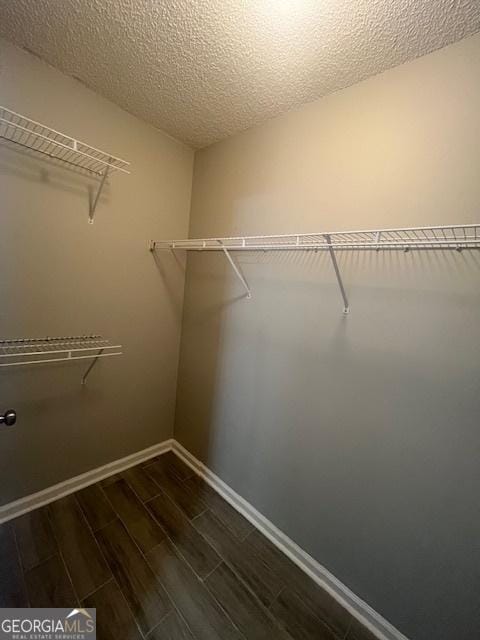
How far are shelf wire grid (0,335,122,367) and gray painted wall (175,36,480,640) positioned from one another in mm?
850

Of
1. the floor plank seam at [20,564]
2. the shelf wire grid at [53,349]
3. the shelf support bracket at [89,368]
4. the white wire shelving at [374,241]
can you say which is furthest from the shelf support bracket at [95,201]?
the floor plank seam at [20,564]

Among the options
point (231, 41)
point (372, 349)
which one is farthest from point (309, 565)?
point (231, 41)

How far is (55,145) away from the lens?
4.46 feet

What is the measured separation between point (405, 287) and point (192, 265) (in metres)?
1.45

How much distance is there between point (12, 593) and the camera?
113cm

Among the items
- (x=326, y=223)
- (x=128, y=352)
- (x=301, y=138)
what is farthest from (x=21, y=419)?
(x=301, y=138)

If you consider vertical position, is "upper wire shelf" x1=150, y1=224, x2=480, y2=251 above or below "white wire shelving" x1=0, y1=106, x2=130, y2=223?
below

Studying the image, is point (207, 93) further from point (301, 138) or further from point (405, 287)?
point (405, 287)

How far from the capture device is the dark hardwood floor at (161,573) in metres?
1.12

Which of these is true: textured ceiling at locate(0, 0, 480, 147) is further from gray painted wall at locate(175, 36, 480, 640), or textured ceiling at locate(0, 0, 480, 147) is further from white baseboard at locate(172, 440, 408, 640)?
white baseboard at locate(172, 440, 408, 640)

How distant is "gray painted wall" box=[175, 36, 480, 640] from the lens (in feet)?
3.18

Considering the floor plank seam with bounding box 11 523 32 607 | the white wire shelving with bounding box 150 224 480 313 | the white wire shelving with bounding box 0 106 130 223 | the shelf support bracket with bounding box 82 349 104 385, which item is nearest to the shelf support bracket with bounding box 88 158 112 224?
the white wire shelving with bounding box 0 106 130 223

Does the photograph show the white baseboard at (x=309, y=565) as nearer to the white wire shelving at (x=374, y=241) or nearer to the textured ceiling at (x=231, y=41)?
the white wire shelving at (x=374, y=241)

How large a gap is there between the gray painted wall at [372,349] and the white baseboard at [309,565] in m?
0.05
